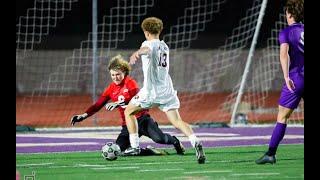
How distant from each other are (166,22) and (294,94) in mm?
10683

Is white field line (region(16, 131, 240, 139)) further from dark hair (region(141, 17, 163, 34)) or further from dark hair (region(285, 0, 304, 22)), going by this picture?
dark hair (region(285, 0, 304, 22))

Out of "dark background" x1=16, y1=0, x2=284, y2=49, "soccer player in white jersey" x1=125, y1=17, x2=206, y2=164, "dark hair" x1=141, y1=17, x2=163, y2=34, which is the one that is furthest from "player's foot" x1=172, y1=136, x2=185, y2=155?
"dark background" x1=16, y1=0, x2=284, y2=49

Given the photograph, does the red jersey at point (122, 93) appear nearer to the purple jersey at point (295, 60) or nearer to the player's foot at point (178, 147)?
the player's foot at point (178, 147)

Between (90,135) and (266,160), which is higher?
(266,160)

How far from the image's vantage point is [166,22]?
58.0ft

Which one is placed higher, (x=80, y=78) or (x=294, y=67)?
(x=294, y=67)

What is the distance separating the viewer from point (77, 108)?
15.3 meters

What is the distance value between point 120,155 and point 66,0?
30.4 feet

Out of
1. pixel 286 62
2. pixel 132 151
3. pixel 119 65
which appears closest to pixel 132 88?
pixel 119 65

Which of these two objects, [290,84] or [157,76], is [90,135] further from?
[290,84]

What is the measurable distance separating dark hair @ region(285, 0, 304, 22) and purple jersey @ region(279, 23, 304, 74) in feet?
0.19
